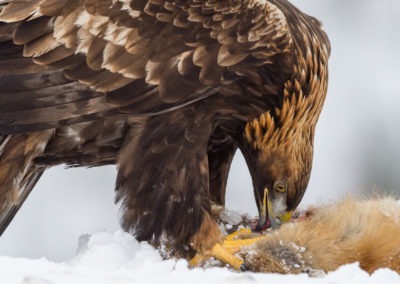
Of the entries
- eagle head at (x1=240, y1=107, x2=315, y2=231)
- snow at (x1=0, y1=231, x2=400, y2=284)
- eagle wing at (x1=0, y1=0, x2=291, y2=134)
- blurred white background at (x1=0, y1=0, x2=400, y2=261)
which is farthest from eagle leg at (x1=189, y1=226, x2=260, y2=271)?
blurred white background at (x1=0, y1=0, x2=400, y2=261)

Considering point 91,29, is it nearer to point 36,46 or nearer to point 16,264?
point 36,46

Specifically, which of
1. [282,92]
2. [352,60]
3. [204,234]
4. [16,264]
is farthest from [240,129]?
[352,60]

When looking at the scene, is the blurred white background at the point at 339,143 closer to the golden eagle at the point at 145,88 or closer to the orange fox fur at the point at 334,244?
the golden eagle at the point at 145,88

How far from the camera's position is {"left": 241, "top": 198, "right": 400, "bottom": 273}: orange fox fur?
5348mm

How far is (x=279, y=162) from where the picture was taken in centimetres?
661

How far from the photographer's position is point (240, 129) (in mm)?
6676

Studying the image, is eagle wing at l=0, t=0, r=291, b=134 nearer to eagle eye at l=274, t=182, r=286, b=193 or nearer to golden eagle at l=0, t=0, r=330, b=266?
golden eagle at l=0, t=0, r=330, b=266

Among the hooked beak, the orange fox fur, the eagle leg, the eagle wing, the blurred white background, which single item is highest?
the eagle wing

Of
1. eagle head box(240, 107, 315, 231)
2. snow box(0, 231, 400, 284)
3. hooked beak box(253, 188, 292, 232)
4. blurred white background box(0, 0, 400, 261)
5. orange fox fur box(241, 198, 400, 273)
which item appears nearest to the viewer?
snow box(0, 231, 400, 284)

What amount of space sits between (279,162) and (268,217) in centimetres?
33

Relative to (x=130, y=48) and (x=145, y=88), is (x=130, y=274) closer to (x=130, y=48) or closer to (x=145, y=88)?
(x=145, y=88)

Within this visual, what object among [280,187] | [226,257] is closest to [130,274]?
[226,257]

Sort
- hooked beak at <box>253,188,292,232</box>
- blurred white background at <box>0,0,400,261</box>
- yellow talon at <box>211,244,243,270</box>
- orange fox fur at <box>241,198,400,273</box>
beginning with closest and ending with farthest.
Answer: orange fox fur at <box>241,198,400,273</box> < yellow talon at <box>211,244,243,270</box> < hooked beak at <box>253,188,292,232</box> < blurred white background at <box>0,0,400,261</box>

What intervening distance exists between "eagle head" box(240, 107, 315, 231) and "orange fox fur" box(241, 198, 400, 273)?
2.68ft
